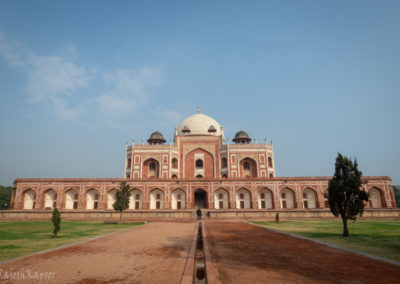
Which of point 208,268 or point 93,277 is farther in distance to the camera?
point 208,268

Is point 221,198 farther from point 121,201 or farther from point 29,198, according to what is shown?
point 29,198

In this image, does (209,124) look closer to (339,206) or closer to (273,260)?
(339,206)

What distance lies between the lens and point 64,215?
24.5 meters

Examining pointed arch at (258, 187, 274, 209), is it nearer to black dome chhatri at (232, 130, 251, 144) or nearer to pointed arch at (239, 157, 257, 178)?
pointed arch at (239, 157, 257, 178)

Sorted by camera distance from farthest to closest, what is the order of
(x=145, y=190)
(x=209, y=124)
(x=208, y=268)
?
(x=209, y=124) < (x=145, y=190) < (x=208, y=268)

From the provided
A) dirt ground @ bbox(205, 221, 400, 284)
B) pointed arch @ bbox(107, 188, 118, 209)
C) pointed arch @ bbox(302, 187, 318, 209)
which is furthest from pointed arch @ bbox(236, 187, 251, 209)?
dirt ground @ bbox(205, 221, 400, 284)

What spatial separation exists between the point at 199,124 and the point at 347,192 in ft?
110

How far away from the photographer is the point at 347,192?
37.7ft

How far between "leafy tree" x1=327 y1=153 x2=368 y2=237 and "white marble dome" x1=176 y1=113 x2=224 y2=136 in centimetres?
3153

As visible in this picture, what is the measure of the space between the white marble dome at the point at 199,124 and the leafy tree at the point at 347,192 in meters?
31.5

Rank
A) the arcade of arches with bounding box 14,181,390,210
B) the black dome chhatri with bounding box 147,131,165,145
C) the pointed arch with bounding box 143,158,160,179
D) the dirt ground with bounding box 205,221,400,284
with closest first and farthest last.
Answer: the dirt ground with bounding box 205,221,400,284
the arcade of arches with bounding box 14,181,390,210
the pointed arch with bounding box 143,158,160,179
the black dome chhatri with bounding box 147,131,165,145

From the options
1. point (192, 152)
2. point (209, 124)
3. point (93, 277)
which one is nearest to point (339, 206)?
point (93, 277)

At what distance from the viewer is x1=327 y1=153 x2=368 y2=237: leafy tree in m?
11.2

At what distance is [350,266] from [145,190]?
27171 millimetres
